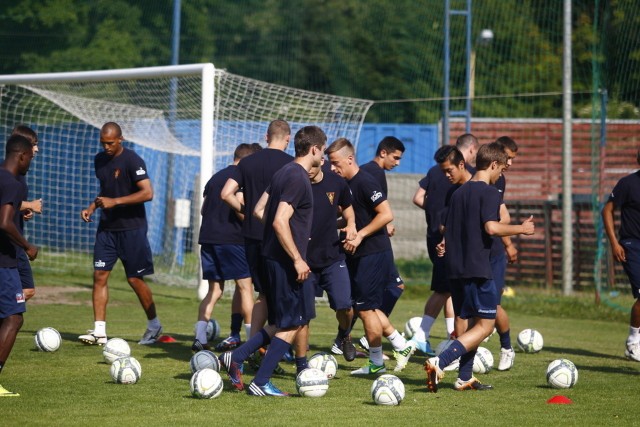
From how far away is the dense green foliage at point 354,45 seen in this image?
21719mm

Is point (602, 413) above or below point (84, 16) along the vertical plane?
below

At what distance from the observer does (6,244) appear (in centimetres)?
859

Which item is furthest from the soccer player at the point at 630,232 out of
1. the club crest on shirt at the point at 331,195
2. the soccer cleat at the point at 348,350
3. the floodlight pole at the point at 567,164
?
the floodlight pole at the point at 567,164

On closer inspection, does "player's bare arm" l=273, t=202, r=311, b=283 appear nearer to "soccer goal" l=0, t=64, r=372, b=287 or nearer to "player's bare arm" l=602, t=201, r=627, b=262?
"player's bare arm" l=602, t=201, r=627, b=262

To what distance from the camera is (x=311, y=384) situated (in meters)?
8.45

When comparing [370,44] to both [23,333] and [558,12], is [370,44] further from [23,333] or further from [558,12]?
[23,333]

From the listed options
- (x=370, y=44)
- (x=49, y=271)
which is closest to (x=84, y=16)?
(x=370, y=44)

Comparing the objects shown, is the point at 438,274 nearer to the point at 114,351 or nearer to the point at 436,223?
the point at 436,223

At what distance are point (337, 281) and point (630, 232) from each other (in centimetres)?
353

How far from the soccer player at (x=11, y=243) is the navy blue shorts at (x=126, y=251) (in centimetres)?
303

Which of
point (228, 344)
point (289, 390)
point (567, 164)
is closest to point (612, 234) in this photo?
point (289, 390)

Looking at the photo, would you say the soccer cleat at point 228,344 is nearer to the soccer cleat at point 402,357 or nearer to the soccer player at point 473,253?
the soccer cleat at point 402,357

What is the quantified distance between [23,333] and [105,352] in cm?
272

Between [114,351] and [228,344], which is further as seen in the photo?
[228,344]
